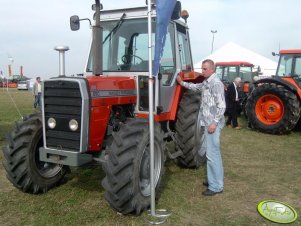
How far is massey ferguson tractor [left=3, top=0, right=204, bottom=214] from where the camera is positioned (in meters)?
3.80

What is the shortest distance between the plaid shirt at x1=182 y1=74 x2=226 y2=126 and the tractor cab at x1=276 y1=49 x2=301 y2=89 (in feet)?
19.0

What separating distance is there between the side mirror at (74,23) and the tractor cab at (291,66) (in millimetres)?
6745

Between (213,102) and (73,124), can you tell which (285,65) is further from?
(73,124)

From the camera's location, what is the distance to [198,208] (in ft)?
14.0

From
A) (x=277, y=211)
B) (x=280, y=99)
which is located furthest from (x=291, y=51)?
(x=277, y=211)

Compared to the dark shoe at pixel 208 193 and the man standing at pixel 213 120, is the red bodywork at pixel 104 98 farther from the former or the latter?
the dark shoe at pixel 208 193

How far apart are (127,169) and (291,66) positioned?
7.80 meters

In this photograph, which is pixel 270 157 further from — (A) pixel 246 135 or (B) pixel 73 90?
(B) pixel 73 90

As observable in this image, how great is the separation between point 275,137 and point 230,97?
7.10ft

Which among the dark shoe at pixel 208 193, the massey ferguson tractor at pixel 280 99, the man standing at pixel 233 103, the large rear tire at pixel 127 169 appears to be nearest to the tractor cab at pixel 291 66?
the massey ferguson tractor at pixel 280 99

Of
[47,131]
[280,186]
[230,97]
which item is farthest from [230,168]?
[230,97]

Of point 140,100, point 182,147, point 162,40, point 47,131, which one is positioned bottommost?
point 182,147

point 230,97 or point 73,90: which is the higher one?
point 73,90

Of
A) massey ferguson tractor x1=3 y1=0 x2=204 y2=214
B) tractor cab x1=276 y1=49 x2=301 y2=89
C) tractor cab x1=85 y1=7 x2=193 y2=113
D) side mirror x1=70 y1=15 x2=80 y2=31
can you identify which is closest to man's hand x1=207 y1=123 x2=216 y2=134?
massey ferguson tractor x1=3 y1=0 x2=204 y2=214
